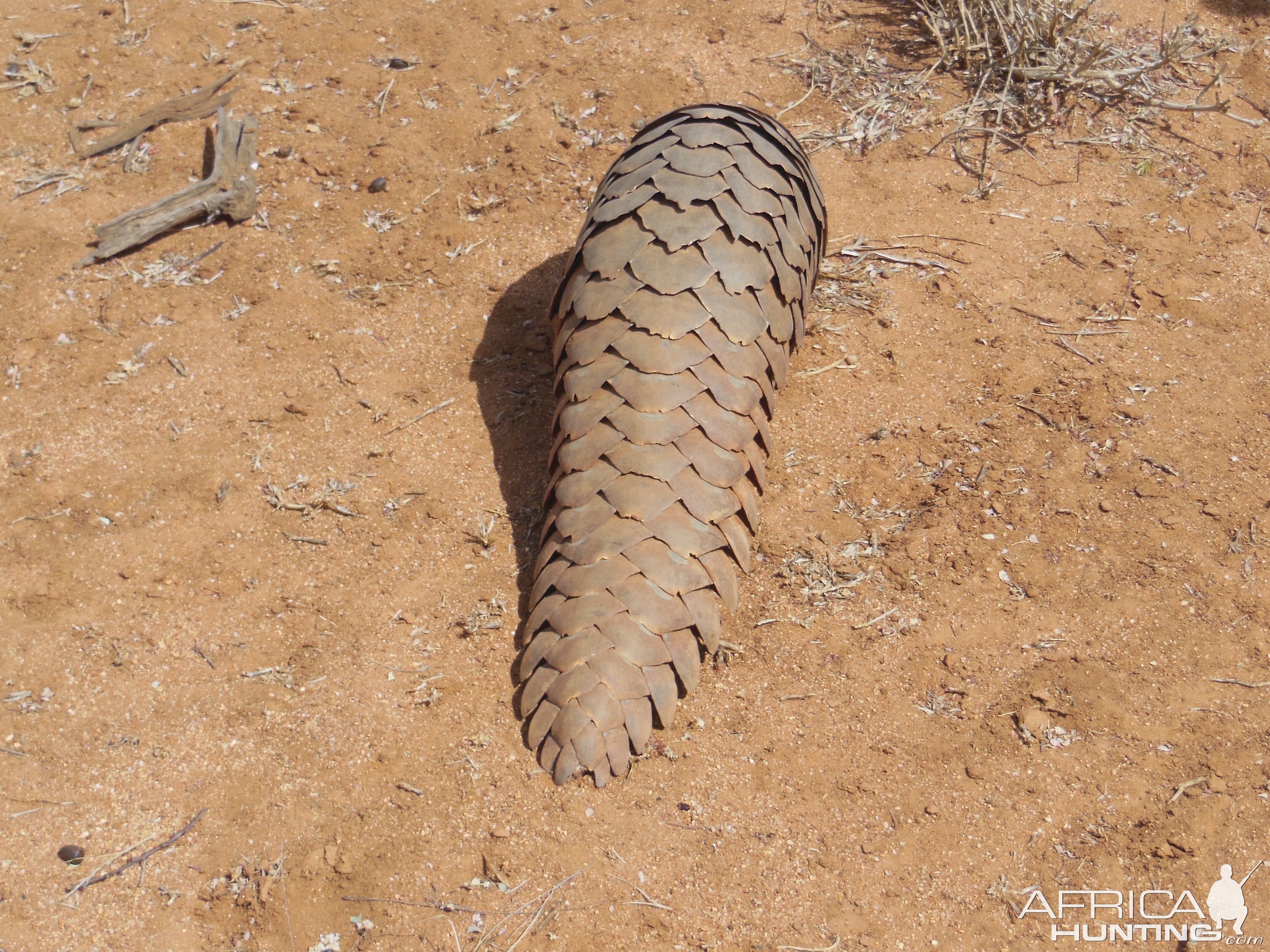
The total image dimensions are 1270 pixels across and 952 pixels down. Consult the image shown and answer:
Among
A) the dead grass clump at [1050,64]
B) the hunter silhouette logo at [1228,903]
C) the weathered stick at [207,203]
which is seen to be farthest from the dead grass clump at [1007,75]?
the hunter silhouette logo at [1228,903]

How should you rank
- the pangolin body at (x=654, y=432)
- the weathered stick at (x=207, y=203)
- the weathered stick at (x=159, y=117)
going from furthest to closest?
A: the weathered stick at (x=159, y=117) → the weathered stick at (x=207, y=203) → the pangolin body at (x=654, y=432)

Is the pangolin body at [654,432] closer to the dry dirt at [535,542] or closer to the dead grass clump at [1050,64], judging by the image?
the dry dirt at [535,542]

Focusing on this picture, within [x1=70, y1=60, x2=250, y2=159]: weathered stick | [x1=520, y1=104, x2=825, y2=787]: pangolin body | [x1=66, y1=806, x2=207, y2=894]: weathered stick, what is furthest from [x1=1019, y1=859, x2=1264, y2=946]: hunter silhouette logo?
[x1=70, y1=60, x2=250, y2=159]: weathered stick

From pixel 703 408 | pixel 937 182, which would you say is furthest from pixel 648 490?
pixel 937 182

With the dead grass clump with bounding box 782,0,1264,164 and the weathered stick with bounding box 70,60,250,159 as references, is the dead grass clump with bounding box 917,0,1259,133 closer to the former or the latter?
the dead grass clump with bounding box 782,0,1264,164

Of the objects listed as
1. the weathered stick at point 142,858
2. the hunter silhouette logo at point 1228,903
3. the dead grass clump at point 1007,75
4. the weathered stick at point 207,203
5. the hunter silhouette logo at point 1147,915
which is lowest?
the weathered stick at point 142,858

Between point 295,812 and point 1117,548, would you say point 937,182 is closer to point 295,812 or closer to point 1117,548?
point 1117,548
